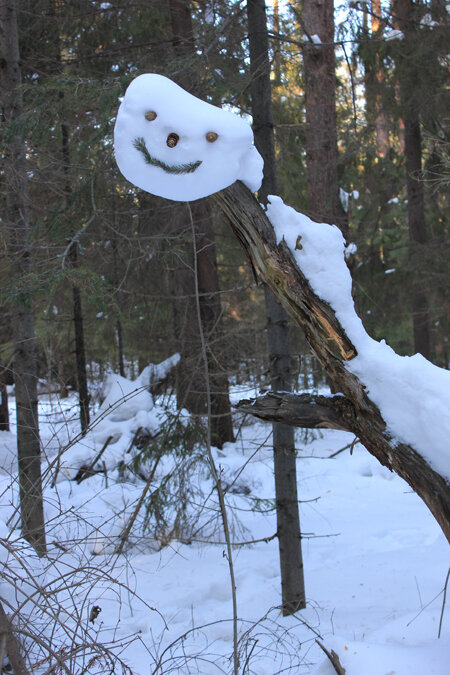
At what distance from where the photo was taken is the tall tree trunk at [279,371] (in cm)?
452

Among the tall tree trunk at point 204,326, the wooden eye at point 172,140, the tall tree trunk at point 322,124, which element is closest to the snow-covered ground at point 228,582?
the tall tree trunk at point 204,326

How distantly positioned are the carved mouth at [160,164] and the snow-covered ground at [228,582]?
1291 mm

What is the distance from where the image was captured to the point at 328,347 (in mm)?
2516

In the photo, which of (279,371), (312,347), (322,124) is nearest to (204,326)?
(322,124)

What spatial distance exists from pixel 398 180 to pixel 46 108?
764cm

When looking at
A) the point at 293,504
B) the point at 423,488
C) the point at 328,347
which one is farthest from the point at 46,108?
the point at 423,488

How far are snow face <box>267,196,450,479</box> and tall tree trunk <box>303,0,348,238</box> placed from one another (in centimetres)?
328

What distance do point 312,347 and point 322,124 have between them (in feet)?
13.9

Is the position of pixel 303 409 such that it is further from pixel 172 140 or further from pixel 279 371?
pixel 279 371

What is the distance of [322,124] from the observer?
6117 millimetres

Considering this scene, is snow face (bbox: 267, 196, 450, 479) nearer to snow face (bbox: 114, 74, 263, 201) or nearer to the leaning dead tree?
the leaning dead tree

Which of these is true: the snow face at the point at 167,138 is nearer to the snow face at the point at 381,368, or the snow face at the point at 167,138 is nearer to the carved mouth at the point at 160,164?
the carved mouth at the point at 160,164

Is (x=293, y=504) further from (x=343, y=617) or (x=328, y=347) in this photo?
(x=328, y=347)

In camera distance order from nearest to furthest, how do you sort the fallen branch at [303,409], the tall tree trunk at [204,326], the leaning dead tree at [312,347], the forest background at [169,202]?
the leaning dead tree at [312,347]
the fallen branch at [303,409]
the forest background at [169,202]
the tall tree trunk at [204,326]
